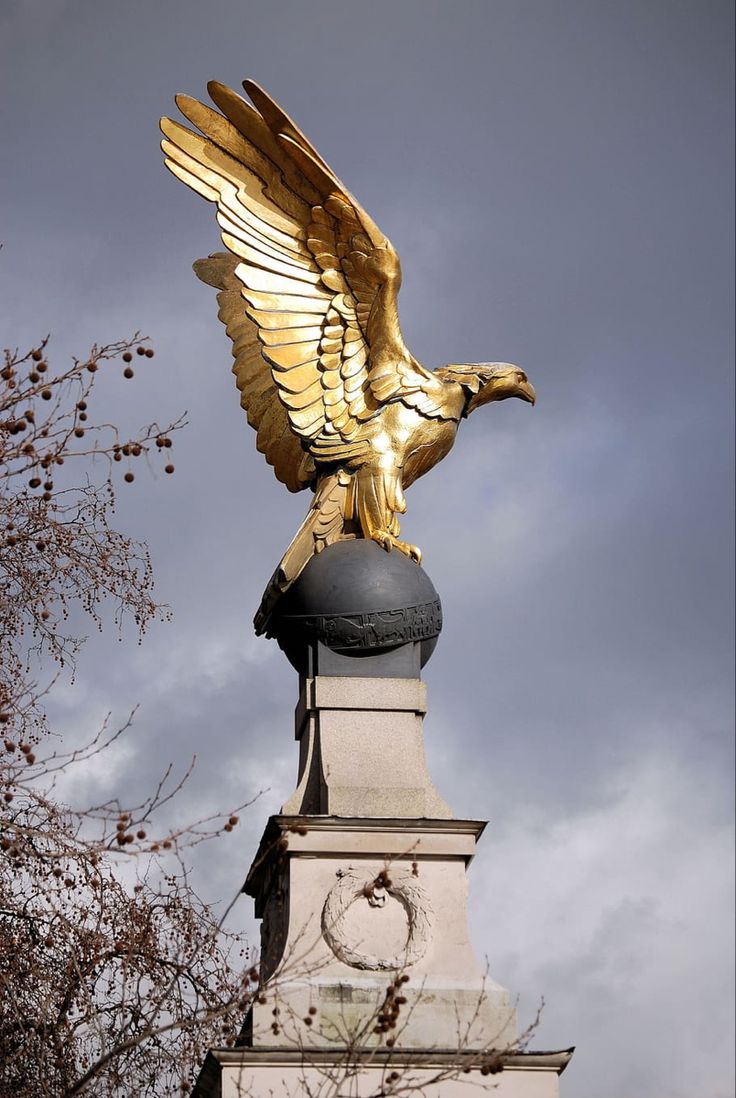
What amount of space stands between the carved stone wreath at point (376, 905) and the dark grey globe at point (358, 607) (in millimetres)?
1634

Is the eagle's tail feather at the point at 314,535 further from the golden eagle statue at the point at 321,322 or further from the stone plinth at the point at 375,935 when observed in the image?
the stone plinth at the point at 375,935

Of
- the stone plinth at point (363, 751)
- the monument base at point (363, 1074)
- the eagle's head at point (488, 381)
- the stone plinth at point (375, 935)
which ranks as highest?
the eagle's head at point (488, 381)

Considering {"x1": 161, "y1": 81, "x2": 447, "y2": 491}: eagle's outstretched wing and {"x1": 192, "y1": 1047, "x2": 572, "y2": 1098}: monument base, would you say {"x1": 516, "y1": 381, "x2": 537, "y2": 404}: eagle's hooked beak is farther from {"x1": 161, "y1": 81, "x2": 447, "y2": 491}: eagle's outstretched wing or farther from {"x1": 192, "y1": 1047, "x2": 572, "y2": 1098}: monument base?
{"x1": 192, "y1": 1047, "x2": 572, "y2": 1098}: monument base

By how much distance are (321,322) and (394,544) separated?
70.8 inches

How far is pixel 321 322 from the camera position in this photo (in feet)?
40.4

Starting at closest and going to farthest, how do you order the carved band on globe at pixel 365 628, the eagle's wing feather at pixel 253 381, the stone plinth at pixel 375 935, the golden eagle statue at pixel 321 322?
1. the stone plinth at pixel 375 935
2. the carved band on globe at pixel 365 628
3. the golden eagle statue at pixel 321 322
4. the eagle's wing feather at pixel 253 381

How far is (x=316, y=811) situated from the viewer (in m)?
11.2

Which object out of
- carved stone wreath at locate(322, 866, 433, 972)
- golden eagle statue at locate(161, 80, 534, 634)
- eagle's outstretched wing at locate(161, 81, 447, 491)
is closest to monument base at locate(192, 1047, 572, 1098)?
carved stone wreath at locate(322, 866, 433, 972)

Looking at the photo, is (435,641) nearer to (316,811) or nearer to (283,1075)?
(316,811)

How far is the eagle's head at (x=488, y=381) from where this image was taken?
12547 mm

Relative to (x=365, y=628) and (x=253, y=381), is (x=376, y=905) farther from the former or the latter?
(x=253, y=381)

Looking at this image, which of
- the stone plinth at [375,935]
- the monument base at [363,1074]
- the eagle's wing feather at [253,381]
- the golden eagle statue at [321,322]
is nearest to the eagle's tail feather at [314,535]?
the golden eagle statue at [321,322]

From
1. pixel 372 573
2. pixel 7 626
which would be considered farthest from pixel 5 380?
pixel 372 573

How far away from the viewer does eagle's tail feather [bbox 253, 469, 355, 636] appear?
11688mm
